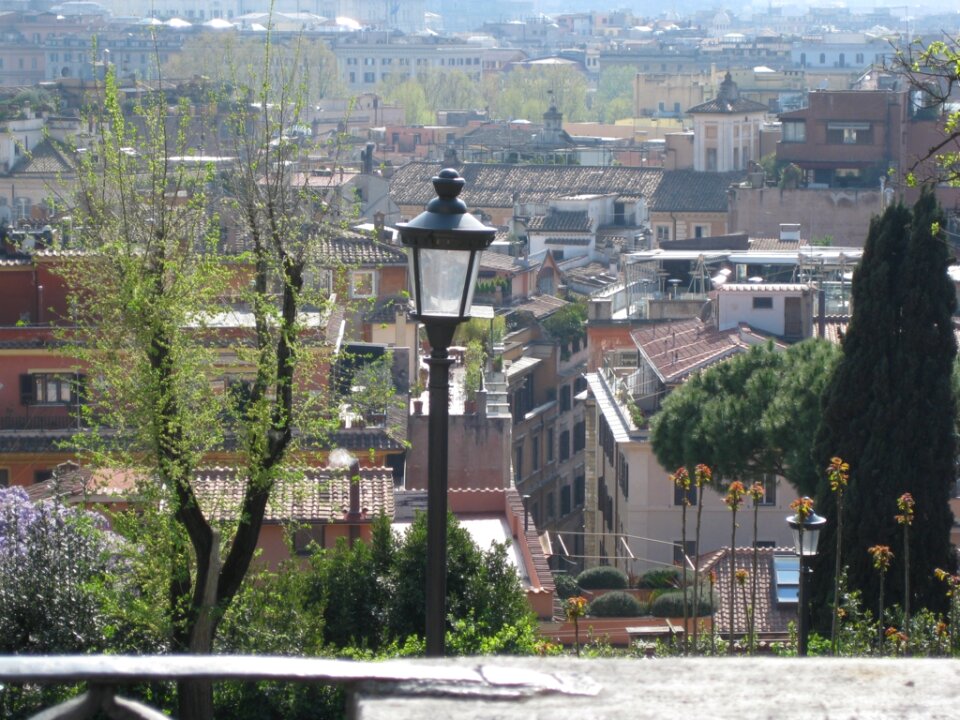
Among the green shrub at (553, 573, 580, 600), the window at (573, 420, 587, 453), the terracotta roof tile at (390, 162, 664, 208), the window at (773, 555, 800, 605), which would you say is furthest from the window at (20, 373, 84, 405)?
the terracotta roof tile at (390, 162, 664, 208)

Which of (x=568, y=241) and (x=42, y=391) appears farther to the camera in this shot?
(x=568, y=241)

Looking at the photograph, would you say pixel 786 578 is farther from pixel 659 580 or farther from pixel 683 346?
pixel 683 346

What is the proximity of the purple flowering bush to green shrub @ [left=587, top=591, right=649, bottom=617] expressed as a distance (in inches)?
279

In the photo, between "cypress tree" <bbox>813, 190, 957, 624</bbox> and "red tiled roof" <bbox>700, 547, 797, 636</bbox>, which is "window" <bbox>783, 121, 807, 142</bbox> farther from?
"cypress tree" <bbox>813, 190, 957, 624</bbox>

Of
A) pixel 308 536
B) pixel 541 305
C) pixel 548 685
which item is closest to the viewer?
pixel 548 685

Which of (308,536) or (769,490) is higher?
(308,536)

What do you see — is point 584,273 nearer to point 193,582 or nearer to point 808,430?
point 808,430

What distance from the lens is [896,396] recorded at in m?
14.3

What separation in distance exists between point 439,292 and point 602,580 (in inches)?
521

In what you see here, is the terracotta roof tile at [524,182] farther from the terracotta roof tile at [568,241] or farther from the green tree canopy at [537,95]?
the green tree canopy at [537,95]

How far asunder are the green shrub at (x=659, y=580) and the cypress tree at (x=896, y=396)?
3.78 meters

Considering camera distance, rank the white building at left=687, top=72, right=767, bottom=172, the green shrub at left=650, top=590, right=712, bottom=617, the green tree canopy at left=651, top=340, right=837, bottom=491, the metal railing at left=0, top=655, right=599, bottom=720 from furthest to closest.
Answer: the white building at left=687, top=72, right=767, bottom=172 → the green tree canopy at left=651, top=340, right=837, bottom=491 → the green shrub at left=650, top=590, right=712, bottom=617 → the metal railing at left=0, top=655, right=599, bottom=720

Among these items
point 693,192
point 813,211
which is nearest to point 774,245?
point 813,211

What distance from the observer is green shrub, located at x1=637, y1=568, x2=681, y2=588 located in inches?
705
